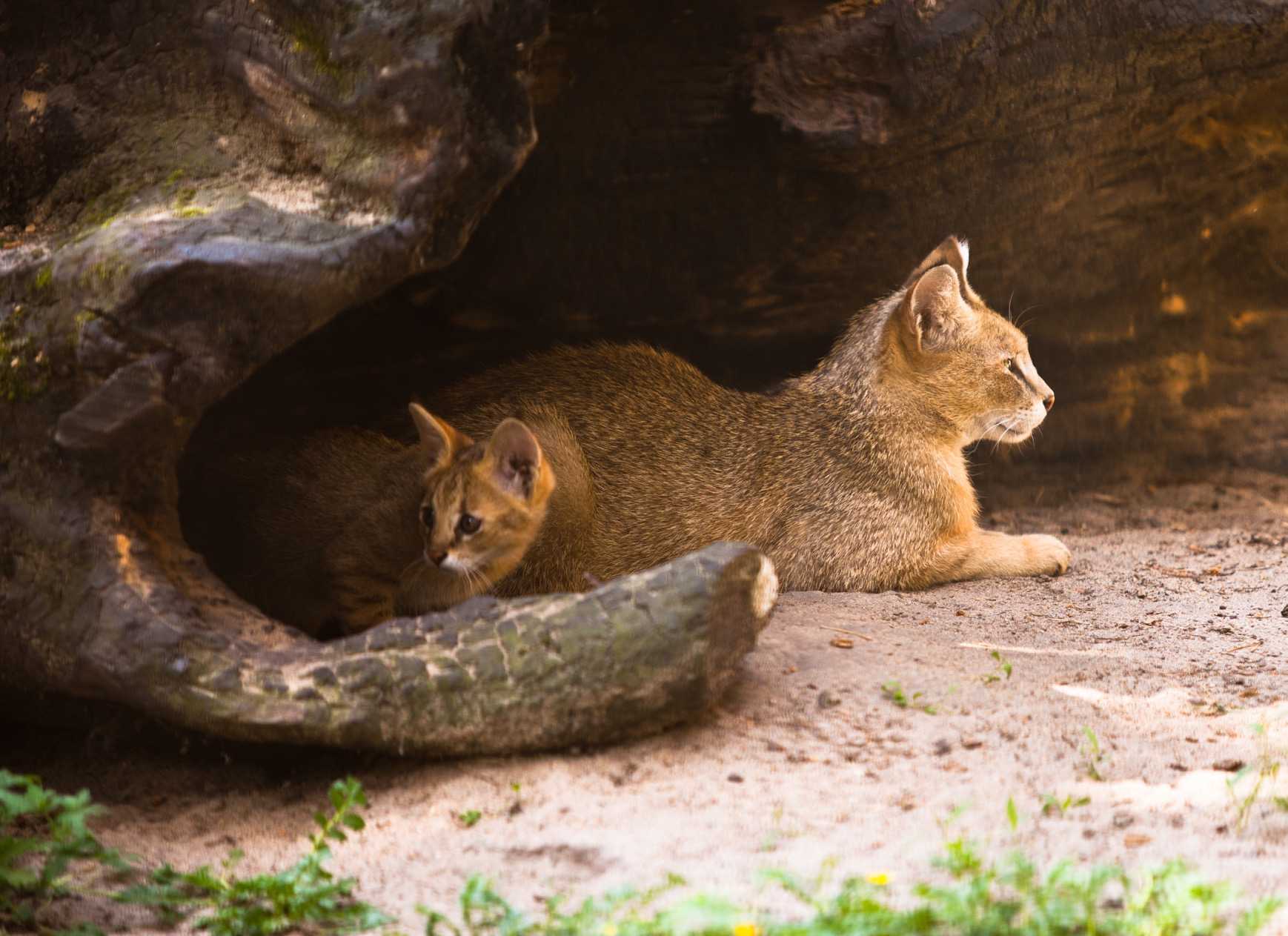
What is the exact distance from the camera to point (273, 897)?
3.54 metres

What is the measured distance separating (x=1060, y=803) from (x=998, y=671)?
1.18 meters

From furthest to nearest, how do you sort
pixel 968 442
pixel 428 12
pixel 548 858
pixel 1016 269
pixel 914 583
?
pixel 1016 269 → pixel 968 442 → pixel 914 583 → pixel 428 12 → pixel 548 858

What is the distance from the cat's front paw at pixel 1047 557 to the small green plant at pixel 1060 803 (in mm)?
2982

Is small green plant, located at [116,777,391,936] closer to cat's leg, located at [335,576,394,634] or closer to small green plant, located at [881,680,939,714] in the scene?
cat's leg, located at [335,576,394,634]

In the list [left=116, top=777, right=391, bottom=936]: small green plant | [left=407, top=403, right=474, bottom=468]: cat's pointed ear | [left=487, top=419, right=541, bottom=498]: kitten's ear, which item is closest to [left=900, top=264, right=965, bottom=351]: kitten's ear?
[left=487, top=419, right=541, bottom=498]: kitten's ear

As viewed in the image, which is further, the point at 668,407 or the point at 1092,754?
the point at 668,407

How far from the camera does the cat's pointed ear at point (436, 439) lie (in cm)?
567

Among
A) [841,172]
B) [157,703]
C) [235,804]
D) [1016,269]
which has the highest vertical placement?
[841,172]

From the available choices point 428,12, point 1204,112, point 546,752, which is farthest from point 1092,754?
point 1204,112

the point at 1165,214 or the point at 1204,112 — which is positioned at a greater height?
the point at 1204,112

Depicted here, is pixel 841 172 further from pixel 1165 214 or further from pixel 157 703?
pixel 157 703

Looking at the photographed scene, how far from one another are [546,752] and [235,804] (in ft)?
3.80

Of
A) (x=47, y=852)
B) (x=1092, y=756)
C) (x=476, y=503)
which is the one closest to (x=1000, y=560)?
(x=1092, y=756)

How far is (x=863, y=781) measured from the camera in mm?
4152
